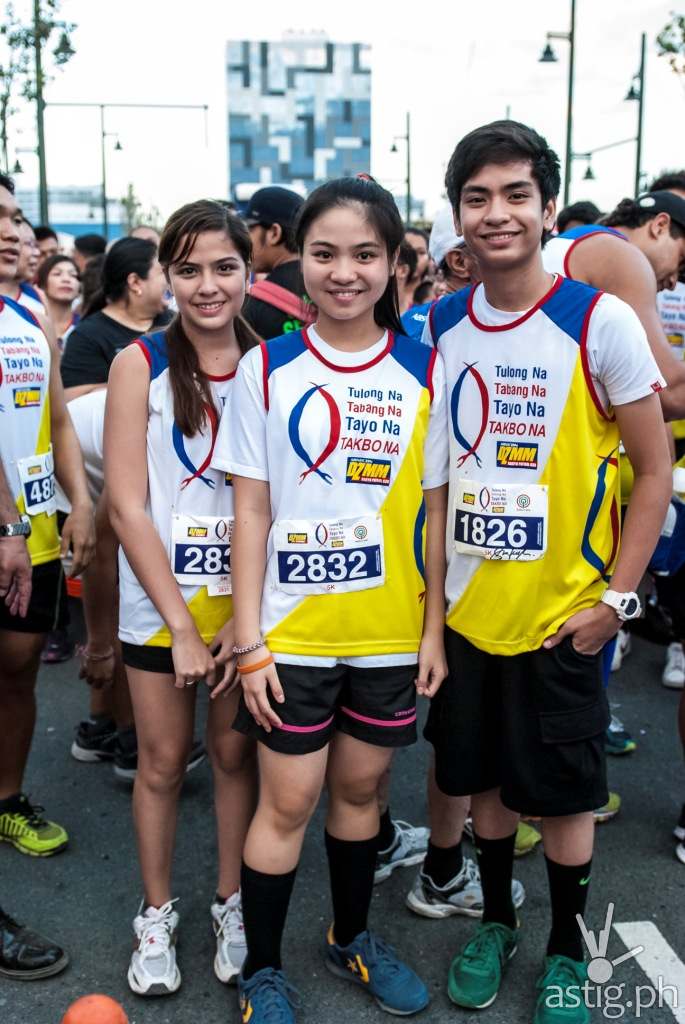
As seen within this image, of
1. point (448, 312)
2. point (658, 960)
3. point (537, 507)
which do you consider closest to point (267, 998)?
point (658, 960)

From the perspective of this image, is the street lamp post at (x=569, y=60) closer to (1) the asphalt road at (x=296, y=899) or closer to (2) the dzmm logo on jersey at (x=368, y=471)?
(1) the asphalt road at (x=296, y=899)

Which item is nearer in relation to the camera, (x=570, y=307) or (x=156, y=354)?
(x=570, y=307)

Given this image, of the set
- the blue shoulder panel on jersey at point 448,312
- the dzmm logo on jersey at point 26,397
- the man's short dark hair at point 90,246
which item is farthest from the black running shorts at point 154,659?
the man's short dark hair at point 90,246

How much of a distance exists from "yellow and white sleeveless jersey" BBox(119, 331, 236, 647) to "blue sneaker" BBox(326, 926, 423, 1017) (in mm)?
911

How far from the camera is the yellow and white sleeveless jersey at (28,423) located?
2902 mm

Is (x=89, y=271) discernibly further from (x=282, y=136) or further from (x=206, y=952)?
(x=282, y=136)

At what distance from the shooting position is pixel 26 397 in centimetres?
296

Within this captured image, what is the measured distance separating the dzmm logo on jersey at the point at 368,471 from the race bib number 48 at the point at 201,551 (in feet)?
1.37

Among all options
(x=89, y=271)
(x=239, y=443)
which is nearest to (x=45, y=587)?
(x=239, y=443)

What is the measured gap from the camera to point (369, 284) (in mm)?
2207

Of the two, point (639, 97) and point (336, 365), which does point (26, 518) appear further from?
point (639, 97)

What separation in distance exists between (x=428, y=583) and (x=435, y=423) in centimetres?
39

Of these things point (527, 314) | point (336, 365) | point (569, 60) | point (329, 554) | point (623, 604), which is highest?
point (569, 60)

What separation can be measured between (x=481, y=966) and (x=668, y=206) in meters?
2.31
